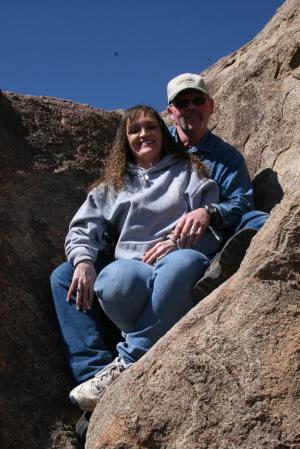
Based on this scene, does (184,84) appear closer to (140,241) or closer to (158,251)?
(140,241)

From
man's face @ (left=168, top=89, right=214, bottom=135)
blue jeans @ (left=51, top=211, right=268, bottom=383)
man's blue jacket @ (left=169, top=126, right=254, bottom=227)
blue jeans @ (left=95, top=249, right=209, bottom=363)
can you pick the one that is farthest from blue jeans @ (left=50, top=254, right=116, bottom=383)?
man's face @ (left=168, top=89, right=214, bottom=135)

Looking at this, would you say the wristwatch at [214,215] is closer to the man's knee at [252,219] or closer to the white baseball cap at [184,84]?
the man's knee at [252,219]

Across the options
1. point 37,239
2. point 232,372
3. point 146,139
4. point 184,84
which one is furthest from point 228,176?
point 232,372

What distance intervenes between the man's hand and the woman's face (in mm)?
557

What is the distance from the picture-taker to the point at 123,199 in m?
4.90

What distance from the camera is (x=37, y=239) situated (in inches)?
218

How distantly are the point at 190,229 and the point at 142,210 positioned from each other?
0.36m

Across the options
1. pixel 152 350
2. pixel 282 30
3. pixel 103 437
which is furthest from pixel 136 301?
pixel 282 30

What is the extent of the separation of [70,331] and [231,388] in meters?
1.41

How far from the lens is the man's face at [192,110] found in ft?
17.4

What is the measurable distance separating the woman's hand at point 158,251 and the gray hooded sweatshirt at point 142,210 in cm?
10

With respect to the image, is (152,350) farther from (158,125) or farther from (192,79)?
(192,79)

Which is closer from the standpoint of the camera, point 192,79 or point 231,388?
point 231,388

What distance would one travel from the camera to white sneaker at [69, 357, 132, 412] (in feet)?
14.3
